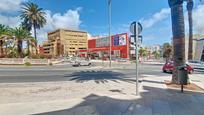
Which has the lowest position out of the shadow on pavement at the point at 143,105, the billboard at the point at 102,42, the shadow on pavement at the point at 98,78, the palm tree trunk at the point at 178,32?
the shadow on pavement at the point at 143,105

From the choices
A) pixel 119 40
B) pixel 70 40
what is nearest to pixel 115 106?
pixel 119 40

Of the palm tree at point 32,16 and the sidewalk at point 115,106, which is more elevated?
the palm tree at point 32,16

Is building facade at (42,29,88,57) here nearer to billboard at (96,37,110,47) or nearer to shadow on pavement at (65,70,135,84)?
billboard at (96,37,110,47)

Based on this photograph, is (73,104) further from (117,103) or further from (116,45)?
(116,45)

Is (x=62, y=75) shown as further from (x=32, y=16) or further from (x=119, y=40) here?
(x=119, y=40)

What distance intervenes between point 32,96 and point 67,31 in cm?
13802

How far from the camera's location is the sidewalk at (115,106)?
19.5 ft

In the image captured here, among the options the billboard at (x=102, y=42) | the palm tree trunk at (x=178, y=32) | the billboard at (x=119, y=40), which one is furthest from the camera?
the billboard at (x=102, y=42)

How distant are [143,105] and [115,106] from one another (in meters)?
0.97

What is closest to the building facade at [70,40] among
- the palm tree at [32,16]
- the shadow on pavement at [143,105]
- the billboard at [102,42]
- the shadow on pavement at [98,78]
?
the billboard at [102,42]

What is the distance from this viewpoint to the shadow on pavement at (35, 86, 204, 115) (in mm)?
5938

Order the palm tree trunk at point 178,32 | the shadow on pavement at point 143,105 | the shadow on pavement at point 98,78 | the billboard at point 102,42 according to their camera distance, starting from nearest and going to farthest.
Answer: the shadow on pavement at point 143,105
the palm tree trunk at point 178,32
the shadow on pavement at point 98,78
the billboard at point 102,42

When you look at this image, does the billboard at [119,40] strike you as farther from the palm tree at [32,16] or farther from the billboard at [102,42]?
the palm tree at [32,16]

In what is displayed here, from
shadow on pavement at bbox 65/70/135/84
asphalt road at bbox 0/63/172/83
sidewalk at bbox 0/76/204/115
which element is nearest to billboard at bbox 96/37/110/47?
asphalt road at bbox 0/63/172/83
